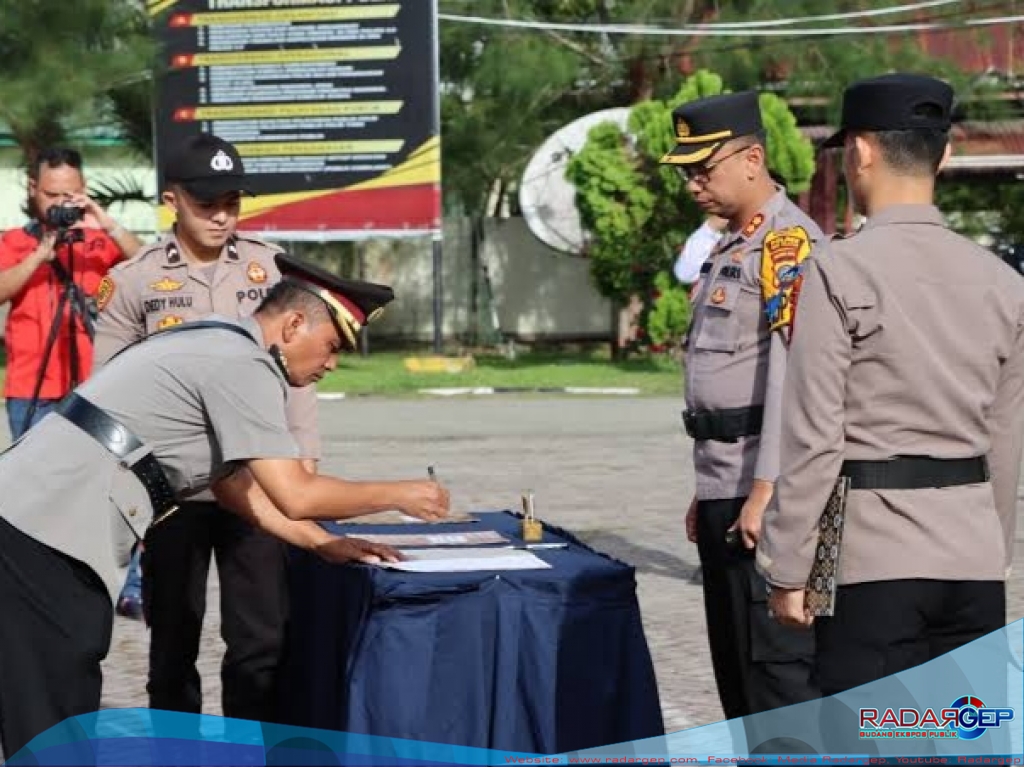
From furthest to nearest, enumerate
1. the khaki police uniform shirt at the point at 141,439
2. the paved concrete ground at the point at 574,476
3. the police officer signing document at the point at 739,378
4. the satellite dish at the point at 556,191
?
the satellite dish at the point at 556,191 → the paved concrete ground at the point at 574,476 → the police officer signing document at the point at 739,378 → the khaki police uniform shirt at the point at 141,439

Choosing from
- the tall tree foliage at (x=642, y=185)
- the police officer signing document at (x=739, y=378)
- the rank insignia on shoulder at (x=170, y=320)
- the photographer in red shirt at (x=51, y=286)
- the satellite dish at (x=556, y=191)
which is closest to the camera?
the police officer signing document at (x=739, y=378)

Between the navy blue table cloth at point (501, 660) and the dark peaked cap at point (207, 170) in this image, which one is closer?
the navy blue table cloth at point (501, 660)

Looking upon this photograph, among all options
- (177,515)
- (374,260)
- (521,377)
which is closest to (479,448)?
(521,377)

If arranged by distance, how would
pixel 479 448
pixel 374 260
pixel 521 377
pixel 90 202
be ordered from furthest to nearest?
pixel 374 260 → pixel 521 377 → pixel 479 448 → pixel 90 202

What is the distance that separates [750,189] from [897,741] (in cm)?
177

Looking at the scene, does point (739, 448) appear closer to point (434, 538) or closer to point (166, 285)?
point (434, 538)

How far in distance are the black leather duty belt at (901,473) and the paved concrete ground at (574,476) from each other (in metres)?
2.56

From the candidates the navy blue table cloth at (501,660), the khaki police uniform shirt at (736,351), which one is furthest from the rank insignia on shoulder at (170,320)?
the khaki police uniform shirt at (736,351)

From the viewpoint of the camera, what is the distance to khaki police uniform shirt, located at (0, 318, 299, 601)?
4094mm

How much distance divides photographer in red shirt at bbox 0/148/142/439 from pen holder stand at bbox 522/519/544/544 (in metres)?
2.65

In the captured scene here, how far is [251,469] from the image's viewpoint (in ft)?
13.9

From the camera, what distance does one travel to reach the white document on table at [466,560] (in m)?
4.72

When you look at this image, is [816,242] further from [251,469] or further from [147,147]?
[147,147]

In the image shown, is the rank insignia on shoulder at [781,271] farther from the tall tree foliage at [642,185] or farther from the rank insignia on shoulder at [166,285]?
the tall tree foliage at [642,185]
